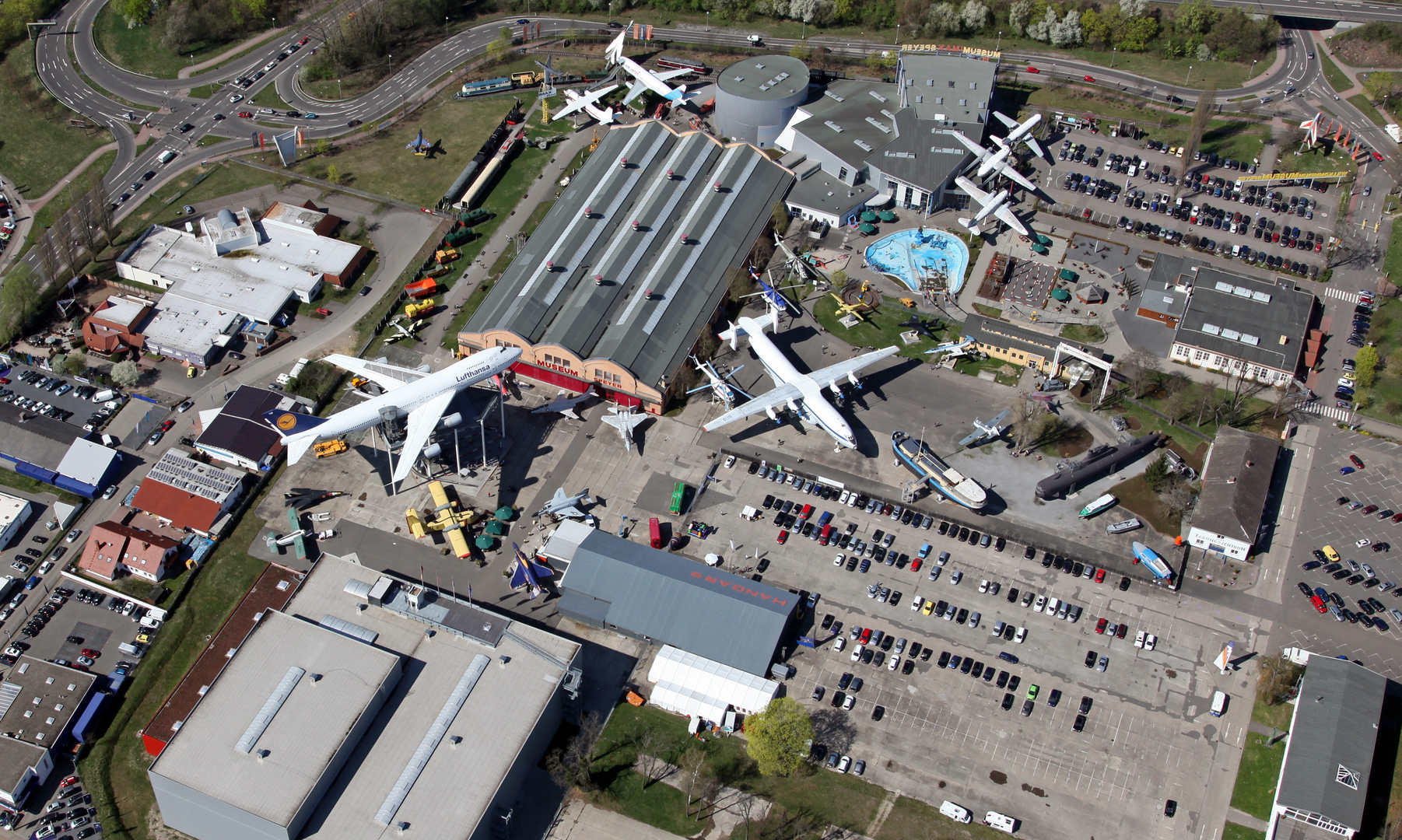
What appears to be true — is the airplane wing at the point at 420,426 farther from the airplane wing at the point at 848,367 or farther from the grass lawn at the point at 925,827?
the grass lawn at the point at 925,827

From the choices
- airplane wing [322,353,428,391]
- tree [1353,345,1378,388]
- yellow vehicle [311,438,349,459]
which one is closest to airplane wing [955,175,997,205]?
tree [1353,345,1378,388]

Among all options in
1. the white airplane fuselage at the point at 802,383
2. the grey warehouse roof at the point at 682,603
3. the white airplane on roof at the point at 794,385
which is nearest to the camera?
the grey warehouse roof at the point at 682,603

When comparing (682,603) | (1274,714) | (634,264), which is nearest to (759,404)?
(682,603)

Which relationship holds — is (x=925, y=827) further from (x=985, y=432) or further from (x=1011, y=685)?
→ (x=985, y=432)

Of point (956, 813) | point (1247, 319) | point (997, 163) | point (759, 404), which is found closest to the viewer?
point (956, 813)

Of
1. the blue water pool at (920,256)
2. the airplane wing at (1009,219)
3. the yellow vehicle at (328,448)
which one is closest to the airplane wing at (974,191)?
the airplane wing at (1009,219)

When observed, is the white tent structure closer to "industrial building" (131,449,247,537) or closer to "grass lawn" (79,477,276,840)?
"grass lawn" (79,477,276,840)

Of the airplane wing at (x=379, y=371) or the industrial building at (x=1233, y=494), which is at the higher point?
the airplane wing at (x=379, y=371)
